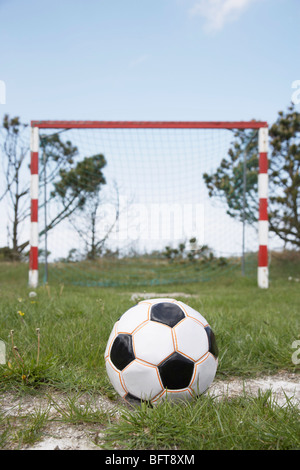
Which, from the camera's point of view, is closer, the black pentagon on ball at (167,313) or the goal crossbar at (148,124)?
the black pentagon on ball at (167,313)

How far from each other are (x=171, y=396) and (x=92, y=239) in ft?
20.1

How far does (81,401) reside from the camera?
175 cm

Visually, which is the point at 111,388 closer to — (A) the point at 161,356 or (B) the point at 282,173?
(A) the point at 161,356

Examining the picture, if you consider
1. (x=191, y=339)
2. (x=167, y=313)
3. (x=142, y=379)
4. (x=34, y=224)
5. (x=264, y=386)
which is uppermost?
(x=34, y=224)

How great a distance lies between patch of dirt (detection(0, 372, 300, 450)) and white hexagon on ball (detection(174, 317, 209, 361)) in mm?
221

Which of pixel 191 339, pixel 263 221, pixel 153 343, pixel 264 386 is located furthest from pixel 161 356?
pixel 263 221

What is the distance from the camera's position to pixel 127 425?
1.43 m

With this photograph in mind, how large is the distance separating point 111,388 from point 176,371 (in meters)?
0.48

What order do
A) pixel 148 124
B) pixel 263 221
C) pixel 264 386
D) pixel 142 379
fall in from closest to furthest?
pixel 142 379, pixel 264 386, pixel 263 221, pixel 148 124

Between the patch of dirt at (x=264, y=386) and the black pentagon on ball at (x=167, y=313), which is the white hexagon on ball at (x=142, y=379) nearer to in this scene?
the black pentagon on ball at (x=167, y=313)

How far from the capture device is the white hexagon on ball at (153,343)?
158cm

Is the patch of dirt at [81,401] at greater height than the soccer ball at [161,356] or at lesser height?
lesser

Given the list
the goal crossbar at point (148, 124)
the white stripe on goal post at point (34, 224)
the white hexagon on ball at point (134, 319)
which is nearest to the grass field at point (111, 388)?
the white hexagon on ball at point (134, 319)
